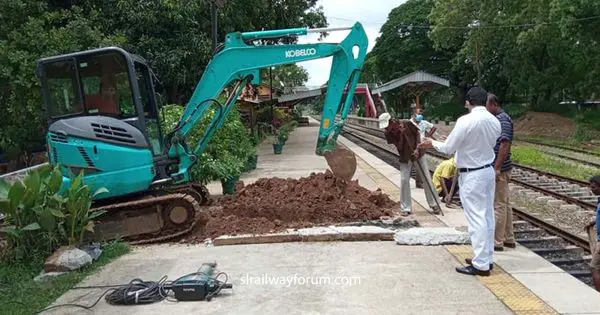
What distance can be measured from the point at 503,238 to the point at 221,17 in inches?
684

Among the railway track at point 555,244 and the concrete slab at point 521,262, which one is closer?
the concrete slab at point 521,262

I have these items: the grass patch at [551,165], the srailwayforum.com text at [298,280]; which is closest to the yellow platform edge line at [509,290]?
the srailwayforum.com text at [298,280]

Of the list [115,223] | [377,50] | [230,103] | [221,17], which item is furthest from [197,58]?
[377,50]

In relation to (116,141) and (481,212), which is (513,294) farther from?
(116,141)

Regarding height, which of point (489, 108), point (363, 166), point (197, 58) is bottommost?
point (363, 166)

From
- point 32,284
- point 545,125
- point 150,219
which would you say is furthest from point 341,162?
point 545,125

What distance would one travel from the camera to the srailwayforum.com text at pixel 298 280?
572 cm

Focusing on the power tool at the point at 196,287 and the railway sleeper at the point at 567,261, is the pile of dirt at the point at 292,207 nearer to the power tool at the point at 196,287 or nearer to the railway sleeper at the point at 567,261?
the power tool at the point at 196,287

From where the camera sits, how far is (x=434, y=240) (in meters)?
7.18

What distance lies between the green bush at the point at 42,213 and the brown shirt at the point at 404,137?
4.62 m

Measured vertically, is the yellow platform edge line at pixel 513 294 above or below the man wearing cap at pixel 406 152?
below

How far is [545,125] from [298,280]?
3524 centimetres

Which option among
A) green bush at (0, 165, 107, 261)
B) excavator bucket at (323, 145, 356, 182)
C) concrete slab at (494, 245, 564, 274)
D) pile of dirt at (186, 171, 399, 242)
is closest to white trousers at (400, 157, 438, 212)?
pile of dirt at (186, 171, 399, 242)

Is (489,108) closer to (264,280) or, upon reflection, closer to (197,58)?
A: (264,280)
